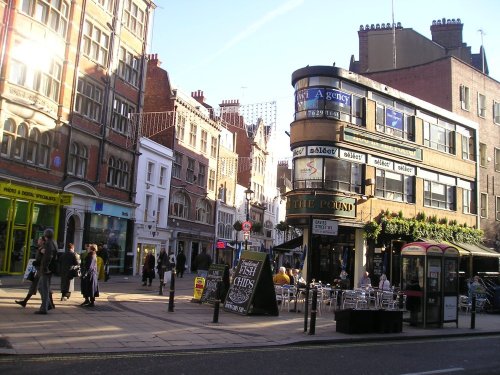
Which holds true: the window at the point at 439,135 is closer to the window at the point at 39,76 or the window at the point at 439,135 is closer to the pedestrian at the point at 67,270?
the window at the point at 39,76

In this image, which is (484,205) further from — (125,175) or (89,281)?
(89,281)

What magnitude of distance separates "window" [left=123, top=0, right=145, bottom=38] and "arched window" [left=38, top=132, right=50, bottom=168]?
10.5 metres

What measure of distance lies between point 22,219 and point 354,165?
16.7 m

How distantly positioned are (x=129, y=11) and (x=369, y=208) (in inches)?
759

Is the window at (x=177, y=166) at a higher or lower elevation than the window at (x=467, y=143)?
lower

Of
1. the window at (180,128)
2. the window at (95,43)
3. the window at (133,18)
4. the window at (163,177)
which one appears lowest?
the window at (163,177)

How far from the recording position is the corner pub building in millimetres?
25422

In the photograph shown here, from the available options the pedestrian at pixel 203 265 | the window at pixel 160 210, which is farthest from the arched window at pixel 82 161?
the pedestrian at pixel 203 265

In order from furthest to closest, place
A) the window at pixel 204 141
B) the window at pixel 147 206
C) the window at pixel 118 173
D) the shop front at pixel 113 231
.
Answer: the window at pixel 204 141 < the window at pixel 147 206 < the window at pixel 118 173 < the shop front at pixel 113 231

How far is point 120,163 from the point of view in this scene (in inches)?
1220

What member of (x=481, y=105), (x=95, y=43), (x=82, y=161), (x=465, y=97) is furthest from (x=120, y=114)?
(x=481, y=105)

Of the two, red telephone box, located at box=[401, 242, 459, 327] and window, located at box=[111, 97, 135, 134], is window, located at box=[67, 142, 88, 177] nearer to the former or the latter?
window, located at box=[111, 97, 135, 134]

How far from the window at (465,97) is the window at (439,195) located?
6818 mm

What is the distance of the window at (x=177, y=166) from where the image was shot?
3997cm
